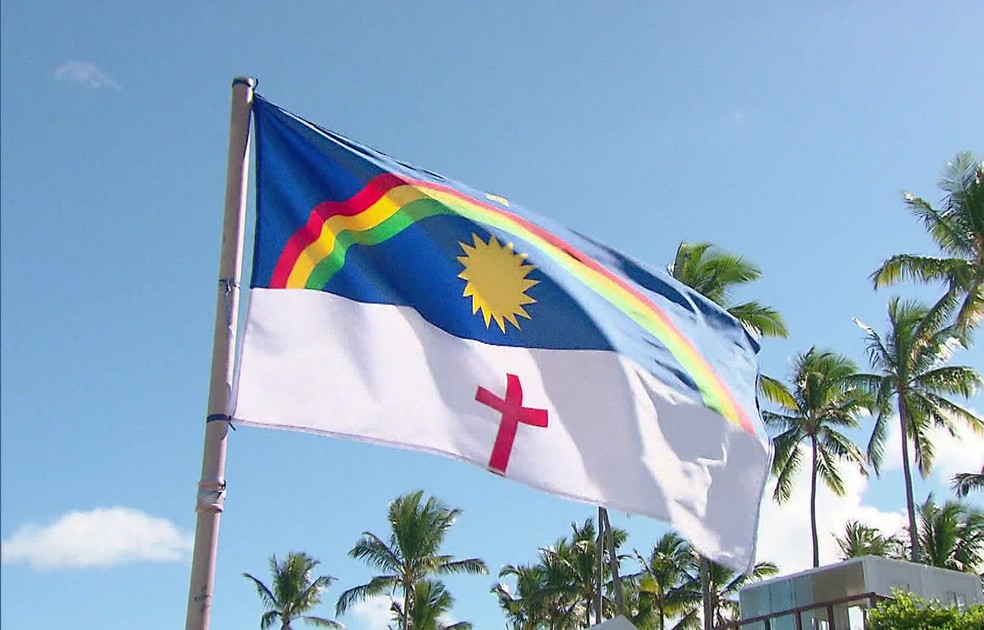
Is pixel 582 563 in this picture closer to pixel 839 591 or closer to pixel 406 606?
pixel 406 606

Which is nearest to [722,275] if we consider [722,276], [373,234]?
[722,276]

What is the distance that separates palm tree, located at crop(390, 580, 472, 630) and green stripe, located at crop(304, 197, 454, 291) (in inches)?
1842

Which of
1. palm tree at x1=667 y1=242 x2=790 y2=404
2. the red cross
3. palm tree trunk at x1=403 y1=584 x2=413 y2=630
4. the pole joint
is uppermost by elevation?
palm tree at x1=667 y1=242 x2=790 y2=404

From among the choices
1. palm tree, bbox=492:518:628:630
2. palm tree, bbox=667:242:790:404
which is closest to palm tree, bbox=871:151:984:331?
palm tree, bbox=667:242:790:404

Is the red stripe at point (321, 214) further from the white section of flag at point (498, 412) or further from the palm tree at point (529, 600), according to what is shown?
the palm tree at point (529, 600)

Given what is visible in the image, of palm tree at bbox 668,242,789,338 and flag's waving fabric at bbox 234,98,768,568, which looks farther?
palm tree at bbox 668,242,789,338

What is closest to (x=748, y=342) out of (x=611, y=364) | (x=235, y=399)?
(x=611, y=364)

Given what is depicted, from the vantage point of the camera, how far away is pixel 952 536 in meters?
42.5

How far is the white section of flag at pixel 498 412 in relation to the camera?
19.4 feet

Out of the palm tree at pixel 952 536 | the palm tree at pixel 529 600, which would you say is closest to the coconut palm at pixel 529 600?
the palm tree at pixel 529 600

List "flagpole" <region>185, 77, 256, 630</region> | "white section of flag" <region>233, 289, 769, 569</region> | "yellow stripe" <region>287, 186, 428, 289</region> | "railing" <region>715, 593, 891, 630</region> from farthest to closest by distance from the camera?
"railing" <region>715, 593, 891, 630</region>, "yellow stripe" <region>287, 186, 428, 289</region>, "white section of flag" <region>233, 289, 769, 569</region>, "flagpole" <region>185, 77, 256, 630</region>

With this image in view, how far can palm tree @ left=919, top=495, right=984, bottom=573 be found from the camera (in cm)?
4228

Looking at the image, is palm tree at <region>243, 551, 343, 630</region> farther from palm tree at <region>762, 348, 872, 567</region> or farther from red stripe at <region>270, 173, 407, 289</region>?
red stripe at <region>270, 173, 407, 289</region>

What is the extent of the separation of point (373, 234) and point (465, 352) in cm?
83
